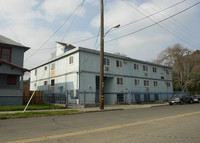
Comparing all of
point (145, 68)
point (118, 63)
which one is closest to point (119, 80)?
point (118, 63)

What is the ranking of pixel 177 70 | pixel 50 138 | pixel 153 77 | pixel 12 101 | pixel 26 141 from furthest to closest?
pixel 177 70 < pixel 153 77 < pixel 12 101 < pixel 50 138 < pixel 26 141

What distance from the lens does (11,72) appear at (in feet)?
61.3

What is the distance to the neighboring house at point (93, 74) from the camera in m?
22.4

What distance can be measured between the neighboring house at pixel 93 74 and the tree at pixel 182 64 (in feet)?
22.0

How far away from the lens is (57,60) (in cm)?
2670

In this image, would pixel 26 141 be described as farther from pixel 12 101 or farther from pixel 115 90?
pixel 115 90

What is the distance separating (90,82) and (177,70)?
26.5 metres

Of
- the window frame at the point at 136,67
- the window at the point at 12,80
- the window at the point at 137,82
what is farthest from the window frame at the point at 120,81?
the window at the point at 12,80

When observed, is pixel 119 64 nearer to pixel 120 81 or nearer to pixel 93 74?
pixel 120 81

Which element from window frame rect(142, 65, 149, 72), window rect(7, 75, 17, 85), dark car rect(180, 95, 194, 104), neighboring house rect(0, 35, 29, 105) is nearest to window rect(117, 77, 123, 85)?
window frame rect(142, 65, 149, 72)

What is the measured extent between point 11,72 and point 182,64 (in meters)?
36.7

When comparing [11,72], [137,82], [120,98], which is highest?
[11,72]

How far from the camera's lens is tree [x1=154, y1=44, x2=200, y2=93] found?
1533 inches

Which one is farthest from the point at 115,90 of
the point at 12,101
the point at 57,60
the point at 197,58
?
the point at 197,58
